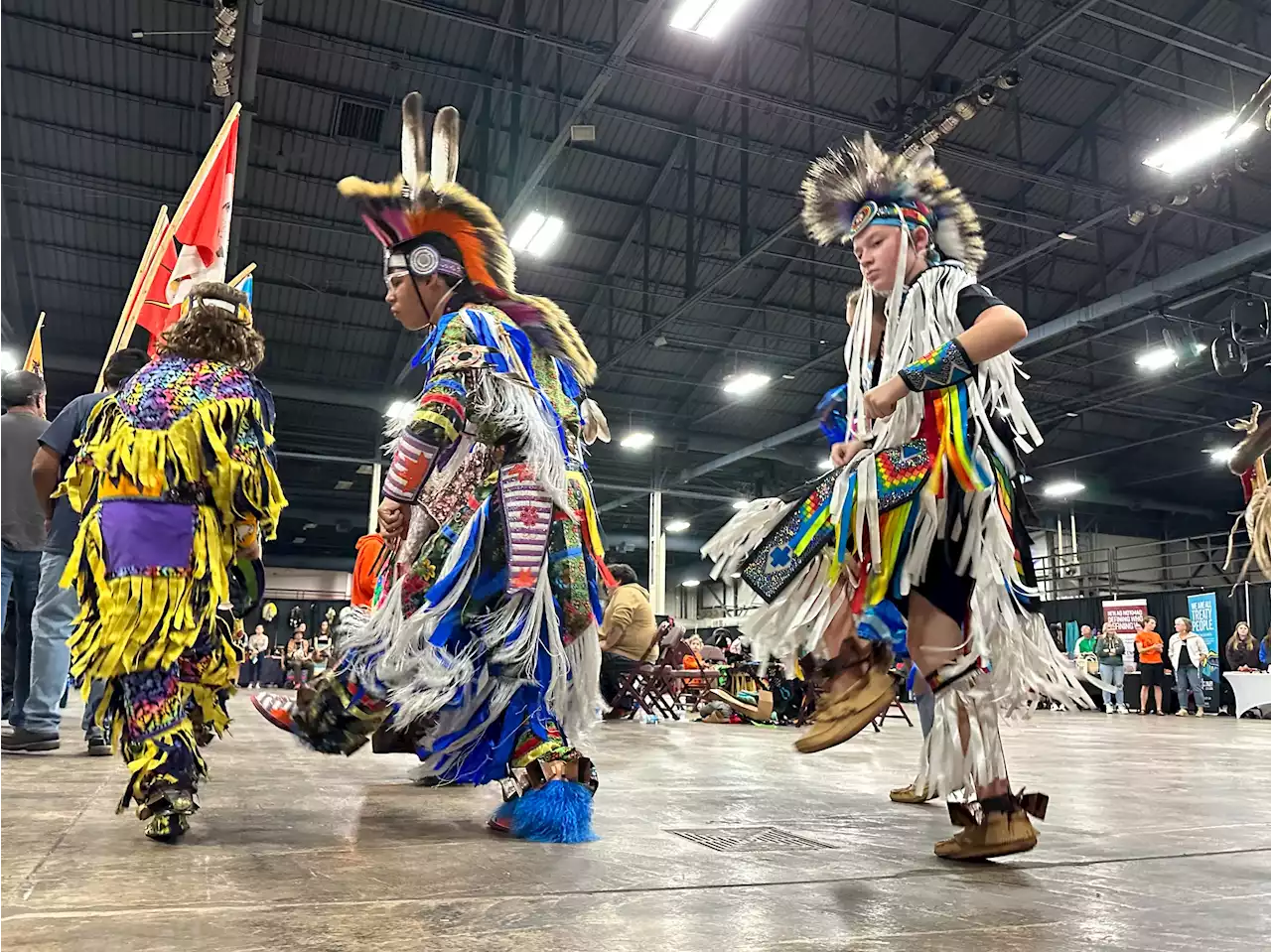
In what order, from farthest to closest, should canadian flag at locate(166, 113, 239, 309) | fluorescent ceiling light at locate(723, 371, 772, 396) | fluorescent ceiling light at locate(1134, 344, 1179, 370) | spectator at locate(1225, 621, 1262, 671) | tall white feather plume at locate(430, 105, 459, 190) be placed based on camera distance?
fluorescent ceiling light at locate(723, 371, 772, 396), fluorescent ceiling light at locate(1134, 344, 1179, 370), spectator at locate(1225, 621, 1262, 671), canadian flag at locate(166, 113, 239, 309), tall white feather plume at locate(430, 105, 459, 190)

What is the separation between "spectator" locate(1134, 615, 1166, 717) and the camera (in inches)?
497

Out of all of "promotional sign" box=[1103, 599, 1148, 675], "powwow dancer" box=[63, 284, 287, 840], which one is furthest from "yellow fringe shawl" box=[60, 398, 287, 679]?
"promotional sign" box=[1103, 599, 1148, 675]

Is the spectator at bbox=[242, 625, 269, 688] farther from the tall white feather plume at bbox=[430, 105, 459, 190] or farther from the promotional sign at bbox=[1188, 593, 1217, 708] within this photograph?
the promotional sign at bbox=[1188, 593, 1217, 708]

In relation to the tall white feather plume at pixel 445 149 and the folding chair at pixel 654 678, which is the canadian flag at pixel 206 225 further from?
the folding chair at pixel 654 678

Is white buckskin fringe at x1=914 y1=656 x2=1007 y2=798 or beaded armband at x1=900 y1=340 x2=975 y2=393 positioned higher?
beaded armband at x1=900 y1=340 x2=975 y2=393

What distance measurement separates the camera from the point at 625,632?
23.0 feet

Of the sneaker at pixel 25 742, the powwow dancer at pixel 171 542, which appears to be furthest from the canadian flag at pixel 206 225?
the powwow dancer at pixel 171 542

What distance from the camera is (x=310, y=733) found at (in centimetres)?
210

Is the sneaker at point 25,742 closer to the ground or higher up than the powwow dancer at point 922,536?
closer to the ground

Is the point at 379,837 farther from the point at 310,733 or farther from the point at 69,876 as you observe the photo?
the point at 69,876

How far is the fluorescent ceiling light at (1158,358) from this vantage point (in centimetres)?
1258

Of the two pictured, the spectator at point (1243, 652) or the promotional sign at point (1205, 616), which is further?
the promotional sign at point (1205, 616)

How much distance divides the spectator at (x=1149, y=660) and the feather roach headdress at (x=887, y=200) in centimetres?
1220

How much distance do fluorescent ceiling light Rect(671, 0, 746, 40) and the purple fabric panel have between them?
6239 mm
